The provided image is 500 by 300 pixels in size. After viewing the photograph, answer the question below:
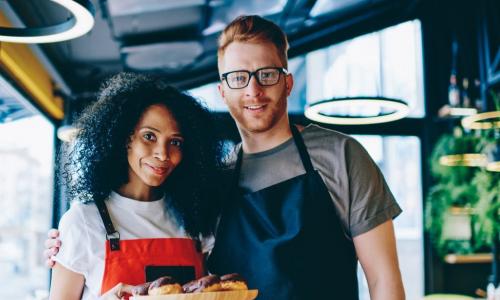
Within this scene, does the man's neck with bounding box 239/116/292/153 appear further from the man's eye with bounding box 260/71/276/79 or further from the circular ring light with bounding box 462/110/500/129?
the circular ring light with bounding box 462/110/500/129

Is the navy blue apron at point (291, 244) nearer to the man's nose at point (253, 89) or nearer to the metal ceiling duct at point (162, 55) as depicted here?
the man's nose at point (253, 89)

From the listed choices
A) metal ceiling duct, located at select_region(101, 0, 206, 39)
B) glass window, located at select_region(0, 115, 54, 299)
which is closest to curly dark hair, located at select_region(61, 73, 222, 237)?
metal ceiling duct, located at select_region(101, 0, 206, 39)

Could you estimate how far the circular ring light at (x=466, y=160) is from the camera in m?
6.26

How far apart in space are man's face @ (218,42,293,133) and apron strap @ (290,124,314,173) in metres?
0.09

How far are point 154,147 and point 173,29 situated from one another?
144 inches

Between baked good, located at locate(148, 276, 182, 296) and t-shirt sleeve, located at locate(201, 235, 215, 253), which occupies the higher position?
t-shirt sleeve, located at locate(201, 235, 215, 253)

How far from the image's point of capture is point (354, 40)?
7.16m

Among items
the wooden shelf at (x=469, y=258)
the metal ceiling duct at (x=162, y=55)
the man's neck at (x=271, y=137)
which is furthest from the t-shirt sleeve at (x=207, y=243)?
the wooden shelf at (x=469, y=258)

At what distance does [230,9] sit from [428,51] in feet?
12.4

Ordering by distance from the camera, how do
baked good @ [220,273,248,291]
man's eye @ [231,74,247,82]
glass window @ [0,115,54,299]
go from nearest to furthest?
baked good @ [220,273,248,291]
man's eye @ [231,74,247,82]
glass window @ [0,115,54,299]

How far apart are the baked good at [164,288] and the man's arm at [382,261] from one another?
65cm

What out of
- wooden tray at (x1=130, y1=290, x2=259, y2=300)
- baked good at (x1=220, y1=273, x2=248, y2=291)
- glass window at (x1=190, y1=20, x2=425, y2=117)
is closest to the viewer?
wooden tray at (x1=130, y1=290, x2=259, y2=300)

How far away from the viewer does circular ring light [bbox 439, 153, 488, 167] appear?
20.5 feet

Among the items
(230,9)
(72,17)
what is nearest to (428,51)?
(230,9)
